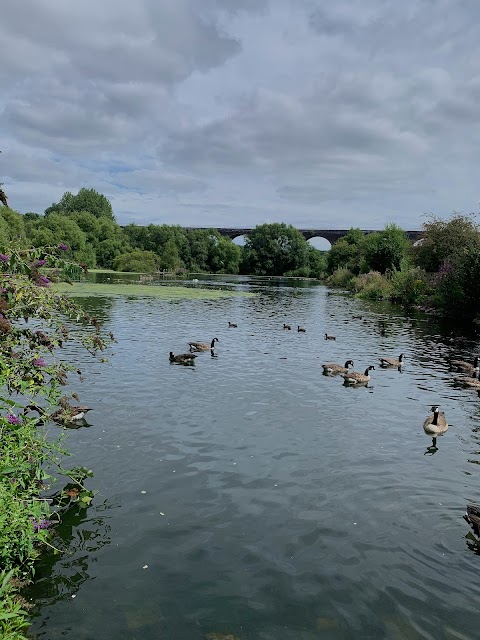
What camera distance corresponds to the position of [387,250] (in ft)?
248

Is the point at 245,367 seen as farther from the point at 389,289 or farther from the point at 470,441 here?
the point at 389,289

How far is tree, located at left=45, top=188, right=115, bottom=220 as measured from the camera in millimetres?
175375

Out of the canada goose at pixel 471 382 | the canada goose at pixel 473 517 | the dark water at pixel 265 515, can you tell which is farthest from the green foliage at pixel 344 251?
the canada goose at pixel 473 517

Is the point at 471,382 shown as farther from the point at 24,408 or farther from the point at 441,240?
the point at 441,240

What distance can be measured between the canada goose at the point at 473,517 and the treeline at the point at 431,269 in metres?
32.2

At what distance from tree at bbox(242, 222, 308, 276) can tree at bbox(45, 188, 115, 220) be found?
188 ft

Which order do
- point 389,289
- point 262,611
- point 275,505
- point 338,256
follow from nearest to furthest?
point 262,611
point 275,505
point 389,289
point 338,256

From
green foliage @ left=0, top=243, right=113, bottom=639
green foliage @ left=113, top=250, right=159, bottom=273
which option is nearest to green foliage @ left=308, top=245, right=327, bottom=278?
green foliage @ left=113, top=250, right=159, bottom=273

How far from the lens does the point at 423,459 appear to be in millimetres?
11391

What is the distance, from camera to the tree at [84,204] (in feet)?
575

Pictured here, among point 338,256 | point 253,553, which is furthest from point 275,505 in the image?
point 338,256

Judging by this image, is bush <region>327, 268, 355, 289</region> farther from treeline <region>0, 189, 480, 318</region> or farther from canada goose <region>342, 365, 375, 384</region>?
canada goose <region>342, 365, 375, 384</region>

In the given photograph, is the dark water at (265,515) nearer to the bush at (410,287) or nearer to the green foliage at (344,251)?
the bush at (410,287)

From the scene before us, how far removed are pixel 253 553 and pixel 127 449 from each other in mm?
4425
